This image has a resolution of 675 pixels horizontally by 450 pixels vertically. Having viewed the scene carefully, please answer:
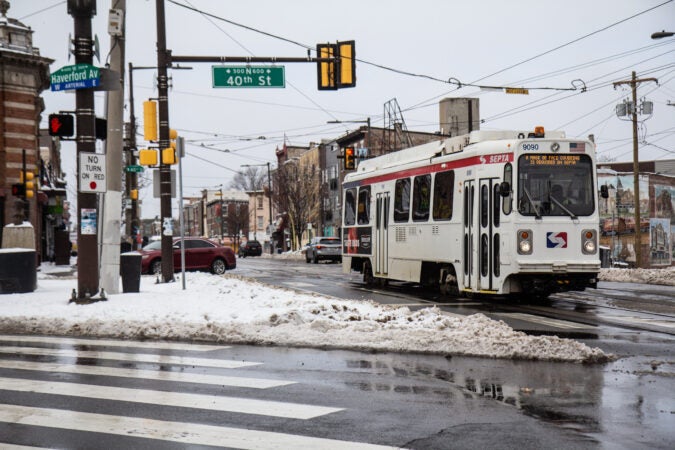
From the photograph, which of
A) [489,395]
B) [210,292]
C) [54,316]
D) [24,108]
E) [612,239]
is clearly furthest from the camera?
[612,239]

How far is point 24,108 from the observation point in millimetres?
35875

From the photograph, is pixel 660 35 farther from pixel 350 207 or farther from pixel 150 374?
pixel 150 374

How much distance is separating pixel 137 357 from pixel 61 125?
617cm

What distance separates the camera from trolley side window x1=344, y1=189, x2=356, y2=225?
23.1 m

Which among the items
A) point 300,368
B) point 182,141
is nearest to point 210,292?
point 182,141

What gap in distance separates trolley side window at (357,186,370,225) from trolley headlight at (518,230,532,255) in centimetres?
753

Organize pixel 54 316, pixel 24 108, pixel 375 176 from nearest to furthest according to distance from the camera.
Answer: pixel 54 316, pixel 375 176, pixel 24 108

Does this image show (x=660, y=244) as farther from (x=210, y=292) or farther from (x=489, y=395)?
(x=489, y=395)

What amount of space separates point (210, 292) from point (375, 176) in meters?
7.15

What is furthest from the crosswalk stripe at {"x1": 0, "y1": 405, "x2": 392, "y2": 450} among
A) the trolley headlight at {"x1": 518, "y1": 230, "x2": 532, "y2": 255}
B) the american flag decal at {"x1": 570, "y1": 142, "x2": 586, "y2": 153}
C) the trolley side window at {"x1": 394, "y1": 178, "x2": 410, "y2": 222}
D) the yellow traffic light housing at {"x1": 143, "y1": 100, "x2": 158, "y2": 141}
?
the trolley side window at {"x1": 394, "y1": 178, "x2": 410, "y2": 222}

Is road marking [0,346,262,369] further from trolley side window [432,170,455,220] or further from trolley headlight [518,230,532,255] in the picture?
trolley side window [432,170,455,220]

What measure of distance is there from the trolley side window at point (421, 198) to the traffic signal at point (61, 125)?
8.54 meters

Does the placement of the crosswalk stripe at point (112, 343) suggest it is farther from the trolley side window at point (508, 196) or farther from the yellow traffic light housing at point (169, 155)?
the yellow traffic light housing at point (169, 155)

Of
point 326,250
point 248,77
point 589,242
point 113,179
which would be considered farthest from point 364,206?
point 326,250
